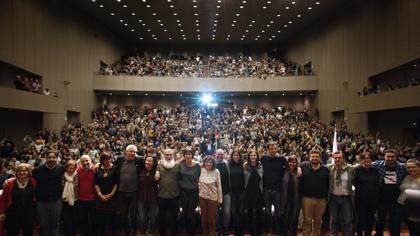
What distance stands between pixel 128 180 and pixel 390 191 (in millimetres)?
4655

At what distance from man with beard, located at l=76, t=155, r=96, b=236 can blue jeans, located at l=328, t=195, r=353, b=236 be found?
4.24 meters

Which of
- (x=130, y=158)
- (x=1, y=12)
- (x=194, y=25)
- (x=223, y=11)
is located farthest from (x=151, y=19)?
(x=130, y=158)

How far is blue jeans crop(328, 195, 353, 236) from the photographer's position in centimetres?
641

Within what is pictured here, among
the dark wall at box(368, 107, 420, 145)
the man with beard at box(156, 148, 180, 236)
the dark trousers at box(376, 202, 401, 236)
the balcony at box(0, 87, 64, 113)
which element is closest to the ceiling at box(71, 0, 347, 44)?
the balcony at box(0, 87, 64, 113)

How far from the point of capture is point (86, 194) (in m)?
6.41

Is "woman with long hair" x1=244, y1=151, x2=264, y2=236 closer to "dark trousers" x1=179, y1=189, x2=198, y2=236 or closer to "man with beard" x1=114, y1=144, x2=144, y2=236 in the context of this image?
"dark trousers" x1=179, y1=189, x2=198, y2=236

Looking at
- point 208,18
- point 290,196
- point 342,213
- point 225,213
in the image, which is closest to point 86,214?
point 225,213

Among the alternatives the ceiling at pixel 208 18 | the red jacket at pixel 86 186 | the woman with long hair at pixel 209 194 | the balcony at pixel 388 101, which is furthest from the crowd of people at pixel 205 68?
the woman with long hair at pixel 209 194

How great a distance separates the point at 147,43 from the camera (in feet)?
119

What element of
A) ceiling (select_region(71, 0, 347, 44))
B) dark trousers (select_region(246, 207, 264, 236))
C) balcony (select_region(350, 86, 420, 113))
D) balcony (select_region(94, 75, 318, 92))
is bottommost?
dark trousers (select_region(246, 207, 264, 236))

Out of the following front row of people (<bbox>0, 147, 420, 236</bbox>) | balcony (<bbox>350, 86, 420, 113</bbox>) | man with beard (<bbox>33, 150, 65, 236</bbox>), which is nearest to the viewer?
man with beard (<bbox>33, 150, 65, 236</bbox>)

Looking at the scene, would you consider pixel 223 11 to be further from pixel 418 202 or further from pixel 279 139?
pixel 418 202

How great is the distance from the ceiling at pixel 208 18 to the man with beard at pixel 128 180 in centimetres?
1826

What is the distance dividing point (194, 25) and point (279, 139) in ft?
44.5
